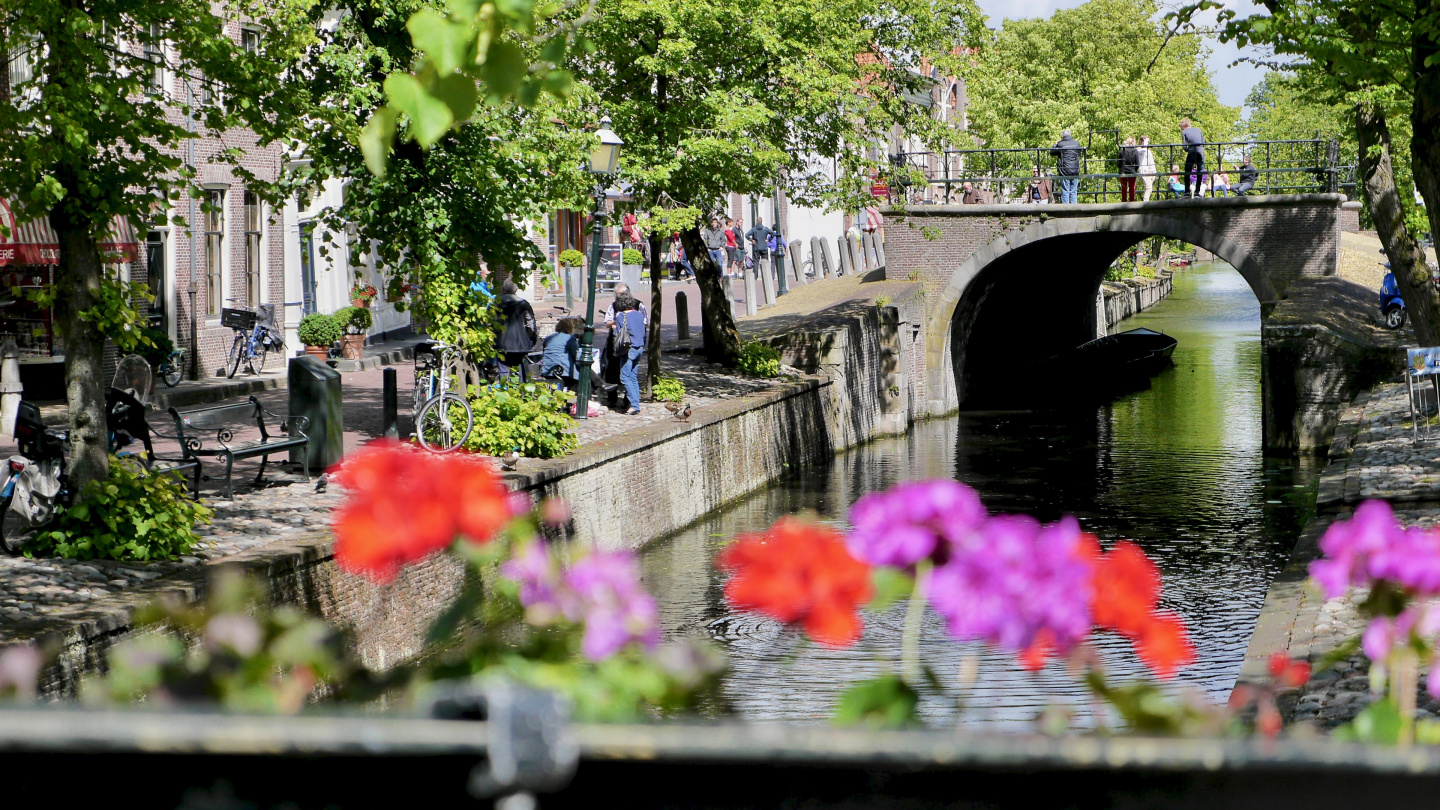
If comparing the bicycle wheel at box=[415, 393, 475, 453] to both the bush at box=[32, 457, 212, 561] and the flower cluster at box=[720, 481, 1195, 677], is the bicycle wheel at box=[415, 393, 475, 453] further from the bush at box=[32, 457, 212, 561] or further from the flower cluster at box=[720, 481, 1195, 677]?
the flower cluster at box=[720, 481, 1195, 677]

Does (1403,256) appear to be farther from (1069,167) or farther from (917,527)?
(917,527)

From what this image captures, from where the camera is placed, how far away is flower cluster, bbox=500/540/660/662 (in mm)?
1865

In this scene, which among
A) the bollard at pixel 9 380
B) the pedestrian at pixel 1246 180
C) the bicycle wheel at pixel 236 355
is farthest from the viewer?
the pedestrian at pixel 1246 180

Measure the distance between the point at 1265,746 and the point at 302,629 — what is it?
44.3 inches

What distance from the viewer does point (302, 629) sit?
189cm

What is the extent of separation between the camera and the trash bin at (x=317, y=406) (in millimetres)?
12938

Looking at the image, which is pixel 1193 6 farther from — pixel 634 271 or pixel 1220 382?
pixel 634 271

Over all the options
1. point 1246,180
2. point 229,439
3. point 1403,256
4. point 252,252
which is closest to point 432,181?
point 229,439

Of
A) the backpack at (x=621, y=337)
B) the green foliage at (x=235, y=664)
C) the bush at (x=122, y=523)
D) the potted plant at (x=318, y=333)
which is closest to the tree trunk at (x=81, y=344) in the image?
the bush at (x=122, y=523)

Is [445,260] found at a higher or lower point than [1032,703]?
higher

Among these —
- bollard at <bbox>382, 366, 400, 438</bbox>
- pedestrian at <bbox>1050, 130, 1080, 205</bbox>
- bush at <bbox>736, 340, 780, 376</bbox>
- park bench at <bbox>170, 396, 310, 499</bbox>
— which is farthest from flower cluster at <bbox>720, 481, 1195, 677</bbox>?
pedestrian at <bbox>1050, 130, 1080, 205</bbox>

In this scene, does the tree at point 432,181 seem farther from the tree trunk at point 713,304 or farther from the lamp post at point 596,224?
the tree trunk at point 713,304

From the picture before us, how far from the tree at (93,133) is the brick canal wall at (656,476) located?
143 centimetres

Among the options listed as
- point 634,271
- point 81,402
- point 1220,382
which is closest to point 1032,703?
point 81,402
